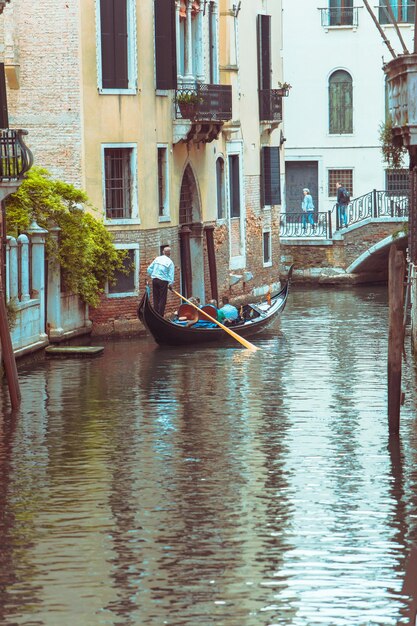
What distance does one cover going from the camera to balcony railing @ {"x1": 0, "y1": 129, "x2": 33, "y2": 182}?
18.2 m

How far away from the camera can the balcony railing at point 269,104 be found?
3155cm

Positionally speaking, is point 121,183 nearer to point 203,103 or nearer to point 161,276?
point 161,276

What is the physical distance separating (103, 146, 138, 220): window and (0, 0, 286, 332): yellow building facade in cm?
2

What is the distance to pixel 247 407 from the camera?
17219mm

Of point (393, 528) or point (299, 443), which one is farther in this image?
point (299, 443)

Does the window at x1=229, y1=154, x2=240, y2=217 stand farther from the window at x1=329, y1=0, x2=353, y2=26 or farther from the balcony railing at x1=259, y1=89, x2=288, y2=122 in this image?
the window at x1=329, y1=0, x2=353, y2=26

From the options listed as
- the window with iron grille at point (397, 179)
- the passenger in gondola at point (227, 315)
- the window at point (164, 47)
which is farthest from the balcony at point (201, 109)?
the window with iron grille at point (397, 179)

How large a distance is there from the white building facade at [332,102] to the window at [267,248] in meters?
5.98

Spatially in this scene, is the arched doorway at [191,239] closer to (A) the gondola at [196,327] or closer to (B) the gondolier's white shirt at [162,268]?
(A) the gondola at [196,327]

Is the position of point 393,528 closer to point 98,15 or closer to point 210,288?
point 98,15

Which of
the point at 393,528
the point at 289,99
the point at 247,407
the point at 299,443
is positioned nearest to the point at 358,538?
the point at 393,528

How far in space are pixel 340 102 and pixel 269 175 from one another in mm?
7659

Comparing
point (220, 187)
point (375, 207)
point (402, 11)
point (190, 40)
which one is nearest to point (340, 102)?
point (402, 11)

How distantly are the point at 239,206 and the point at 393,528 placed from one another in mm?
19512
